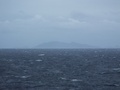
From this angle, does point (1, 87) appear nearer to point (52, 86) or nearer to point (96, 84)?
point (52, 86)

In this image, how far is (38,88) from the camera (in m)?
46.2

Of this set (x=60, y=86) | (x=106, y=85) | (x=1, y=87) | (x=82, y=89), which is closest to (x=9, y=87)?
(x=1, y=87)

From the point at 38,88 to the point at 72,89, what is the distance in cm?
527

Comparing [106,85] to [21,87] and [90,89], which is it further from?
[21,87]

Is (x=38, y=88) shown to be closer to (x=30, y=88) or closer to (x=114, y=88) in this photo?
(x=30, y=88)

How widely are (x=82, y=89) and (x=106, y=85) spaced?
19.8ft

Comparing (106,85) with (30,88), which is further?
(106,85)

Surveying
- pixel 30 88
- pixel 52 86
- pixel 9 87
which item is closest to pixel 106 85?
pixel 52 86

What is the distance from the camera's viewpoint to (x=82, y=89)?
149ft

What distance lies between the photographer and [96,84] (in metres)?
50.5

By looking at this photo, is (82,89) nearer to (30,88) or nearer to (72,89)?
(72,89)

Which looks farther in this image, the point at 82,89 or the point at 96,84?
the point at 96,84

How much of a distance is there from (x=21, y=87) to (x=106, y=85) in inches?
549

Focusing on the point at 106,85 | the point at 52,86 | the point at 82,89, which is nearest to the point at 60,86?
the point at 52,86
